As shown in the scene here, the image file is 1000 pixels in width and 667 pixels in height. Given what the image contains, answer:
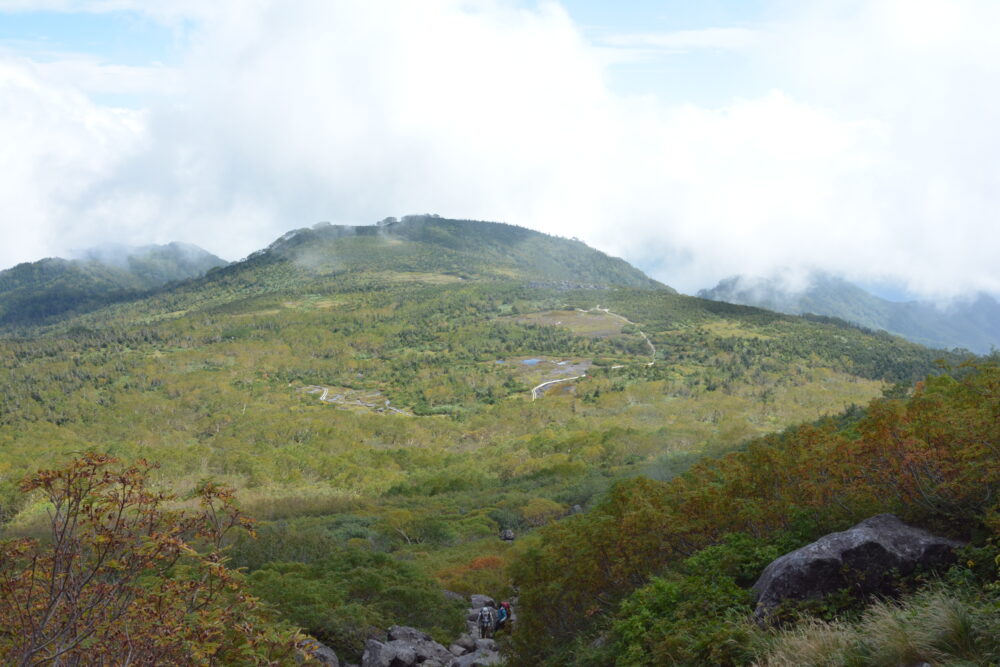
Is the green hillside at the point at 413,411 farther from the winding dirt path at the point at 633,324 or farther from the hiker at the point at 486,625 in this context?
the winding dirt path at the point at 633,324

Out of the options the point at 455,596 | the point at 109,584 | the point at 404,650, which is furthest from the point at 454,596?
the point at 109,584

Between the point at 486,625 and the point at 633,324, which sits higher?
the point at 633,324

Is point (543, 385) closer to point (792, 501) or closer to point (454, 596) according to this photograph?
point (454, 596)

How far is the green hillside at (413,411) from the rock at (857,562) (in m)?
7.18

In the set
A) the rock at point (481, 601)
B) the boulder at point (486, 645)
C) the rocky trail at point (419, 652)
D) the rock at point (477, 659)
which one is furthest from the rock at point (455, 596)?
the rock at point (477, 659)

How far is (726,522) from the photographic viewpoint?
41.2ft

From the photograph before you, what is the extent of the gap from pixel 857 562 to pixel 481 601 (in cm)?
2106

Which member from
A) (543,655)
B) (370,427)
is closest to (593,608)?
(543,655)

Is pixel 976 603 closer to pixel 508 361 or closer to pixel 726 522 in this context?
pixel 726 522

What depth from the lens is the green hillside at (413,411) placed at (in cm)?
3588

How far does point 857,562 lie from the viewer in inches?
336

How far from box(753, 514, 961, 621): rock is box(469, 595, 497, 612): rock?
19076 mm

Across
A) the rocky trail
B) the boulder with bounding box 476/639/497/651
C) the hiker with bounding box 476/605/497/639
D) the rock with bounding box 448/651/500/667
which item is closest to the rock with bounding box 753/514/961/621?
the rocky trail

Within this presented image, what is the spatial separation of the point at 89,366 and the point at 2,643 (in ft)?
522
